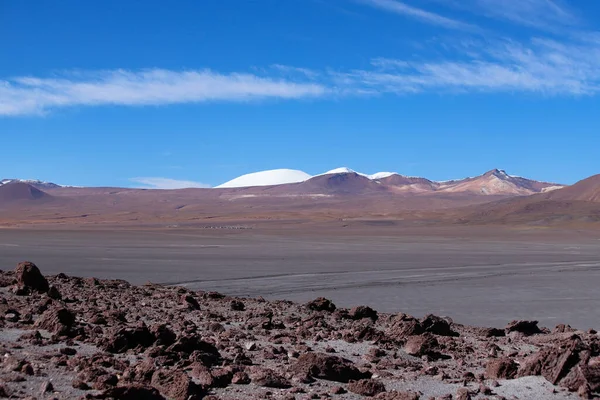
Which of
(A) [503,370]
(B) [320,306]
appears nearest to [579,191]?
(B) [320,306]

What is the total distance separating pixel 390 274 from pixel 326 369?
17.2 meters

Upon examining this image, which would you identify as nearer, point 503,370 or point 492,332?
point 503,370

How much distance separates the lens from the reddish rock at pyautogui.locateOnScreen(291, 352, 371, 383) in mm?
7648

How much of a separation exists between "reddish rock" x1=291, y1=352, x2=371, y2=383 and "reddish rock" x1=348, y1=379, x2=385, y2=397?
1.06ft

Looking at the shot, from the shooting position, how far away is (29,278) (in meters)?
13.1

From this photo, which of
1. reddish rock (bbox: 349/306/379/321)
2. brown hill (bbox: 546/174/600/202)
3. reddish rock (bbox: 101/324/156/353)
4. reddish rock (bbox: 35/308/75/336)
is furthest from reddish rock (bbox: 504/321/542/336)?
brown hill (bbox: 546/174/600/202)

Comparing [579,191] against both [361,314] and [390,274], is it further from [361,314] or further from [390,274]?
[361,314]

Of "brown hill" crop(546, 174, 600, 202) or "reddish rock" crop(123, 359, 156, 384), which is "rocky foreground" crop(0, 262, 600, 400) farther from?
"brown hill" crop(546, 174, 600, 202)

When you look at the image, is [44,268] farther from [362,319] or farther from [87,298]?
[362,319]

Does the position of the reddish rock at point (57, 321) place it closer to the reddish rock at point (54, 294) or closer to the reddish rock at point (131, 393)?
the reddish rock at point (131, 393)

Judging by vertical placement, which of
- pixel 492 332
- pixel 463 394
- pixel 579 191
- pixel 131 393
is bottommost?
pixel 492 332

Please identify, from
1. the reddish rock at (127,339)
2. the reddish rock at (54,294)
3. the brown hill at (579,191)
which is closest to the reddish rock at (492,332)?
the reddish rock at (127,339)

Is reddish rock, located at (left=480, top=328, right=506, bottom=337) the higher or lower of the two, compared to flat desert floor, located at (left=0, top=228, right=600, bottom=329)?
higher

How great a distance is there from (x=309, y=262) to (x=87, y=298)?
1695cm
